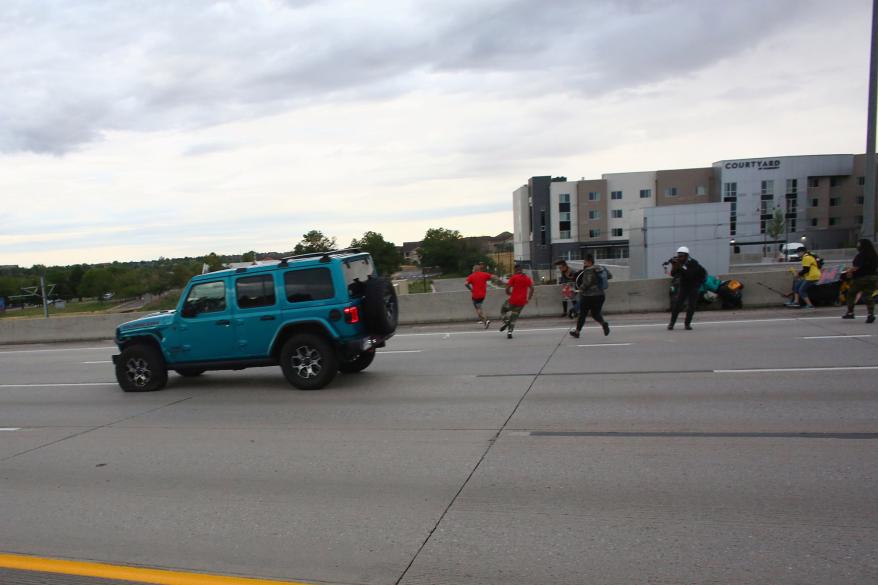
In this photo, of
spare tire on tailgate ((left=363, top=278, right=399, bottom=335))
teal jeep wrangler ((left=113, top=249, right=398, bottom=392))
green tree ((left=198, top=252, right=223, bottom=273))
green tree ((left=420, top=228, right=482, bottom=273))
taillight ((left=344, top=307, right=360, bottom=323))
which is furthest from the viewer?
green tree ((left=420, top=228, right=482, bottom=273))

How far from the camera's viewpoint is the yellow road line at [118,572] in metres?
3.82

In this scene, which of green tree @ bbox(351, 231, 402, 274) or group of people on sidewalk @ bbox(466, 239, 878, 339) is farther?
green tree @ bbox(351, 231, 402, 274)

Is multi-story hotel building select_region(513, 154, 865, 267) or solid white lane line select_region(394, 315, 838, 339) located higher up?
multi-story hotel building select_region(513, 154, 865, 267)

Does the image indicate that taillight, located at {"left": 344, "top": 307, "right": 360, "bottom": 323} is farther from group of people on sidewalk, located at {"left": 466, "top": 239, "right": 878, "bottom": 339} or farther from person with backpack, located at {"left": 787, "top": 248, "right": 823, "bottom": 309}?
person with backpack, located at {"left": 787, "top": 248, "right": 823, "bottom": 309}

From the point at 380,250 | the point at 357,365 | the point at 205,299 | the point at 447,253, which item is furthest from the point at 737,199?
the point at 205,299

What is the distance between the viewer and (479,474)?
18.1 ft

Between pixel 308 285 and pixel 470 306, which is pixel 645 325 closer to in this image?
pixel 470 306

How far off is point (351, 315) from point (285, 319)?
103cm

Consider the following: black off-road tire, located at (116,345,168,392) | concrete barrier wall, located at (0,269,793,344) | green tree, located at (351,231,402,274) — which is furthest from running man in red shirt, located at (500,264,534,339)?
green tree, located at (351,231,402,274)

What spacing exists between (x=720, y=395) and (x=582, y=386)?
1772 mm

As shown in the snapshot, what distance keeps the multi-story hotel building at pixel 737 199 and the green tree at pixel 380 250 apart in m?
28.5

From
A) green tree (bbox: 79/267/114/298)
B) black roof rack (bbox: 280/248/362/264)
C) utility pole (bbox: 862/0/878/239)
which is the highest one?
utility pole (bbox: 862/0/878/239)

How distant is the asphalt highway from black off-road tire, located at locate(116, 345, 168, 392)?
28cm

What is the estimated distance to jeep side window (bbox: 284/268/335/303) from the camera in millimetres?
9320
